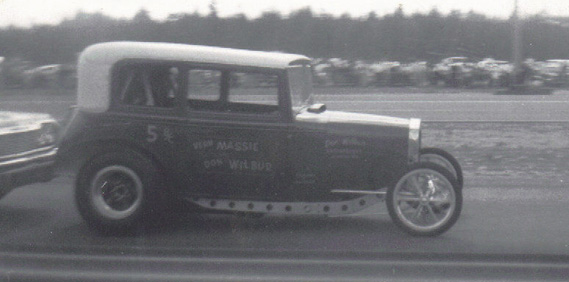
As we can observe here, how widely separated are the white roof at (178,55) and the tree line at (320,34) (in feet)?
28.2

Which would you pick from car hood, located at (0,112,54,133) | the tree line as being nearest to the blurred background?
the tree line

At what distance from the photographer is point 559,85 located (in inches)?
1133

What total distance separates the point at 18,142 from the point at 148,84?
1788 millimetres

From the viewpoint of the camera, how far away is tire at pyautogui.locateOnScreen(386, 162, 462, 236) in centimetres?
680

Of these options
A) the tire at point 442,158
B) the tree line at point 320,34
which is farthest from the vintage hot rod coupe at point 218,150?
the tree line at point 320,34

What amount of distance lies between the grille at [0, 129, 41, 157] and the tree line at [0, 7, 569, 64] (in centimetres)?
754

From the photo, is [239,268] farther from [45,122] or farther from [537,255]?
[45,122]

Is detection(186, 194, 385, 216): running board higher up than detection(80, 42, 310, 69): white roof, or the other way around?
detection(80, 42, 310, 69): white roof

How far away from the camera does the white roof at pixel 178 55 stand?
7.14 meters

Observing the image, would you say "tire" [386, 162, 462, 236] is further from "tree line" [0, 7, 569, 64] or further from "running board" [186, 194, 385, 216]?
"tree line" [0, 7, 569, 64]

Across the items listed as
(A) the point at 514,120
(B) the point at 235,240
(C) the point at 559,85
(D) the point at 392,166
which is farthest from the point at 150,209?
(C) the point at 559,85

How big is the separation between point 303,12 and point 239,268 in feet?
62.2

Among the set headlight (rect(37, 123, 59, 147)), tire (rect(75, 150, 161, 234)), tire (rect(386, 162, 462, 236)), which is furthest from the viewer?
headlight (rect(37, 123, 59, 147))

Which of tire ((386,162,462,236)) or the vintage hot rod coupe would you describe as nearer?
tire ((386,162,462,236))
